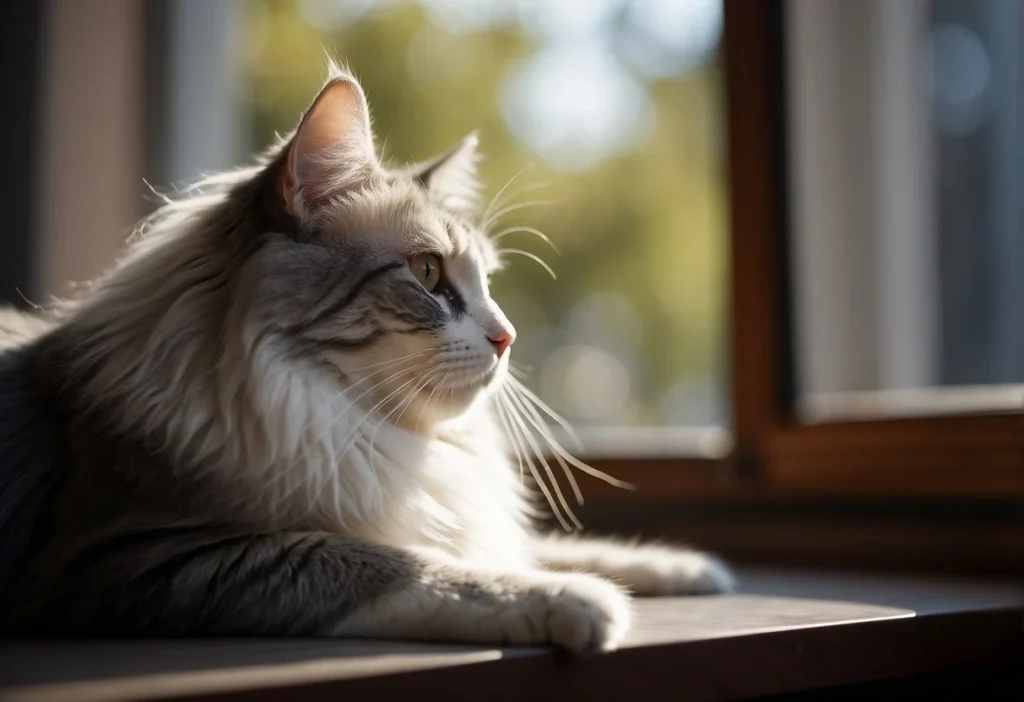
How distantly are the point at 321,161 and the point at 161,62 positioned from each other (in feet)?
6.34

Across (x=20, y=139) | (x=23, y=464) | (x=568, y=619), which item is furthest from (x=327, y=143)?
(x=20, y=139)

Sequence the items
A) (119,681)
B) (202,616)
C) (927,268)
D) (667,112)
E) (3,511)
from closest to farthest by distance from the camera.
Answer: (119,681) → (202,616) → (3,511) → (927,268) → (667,112)

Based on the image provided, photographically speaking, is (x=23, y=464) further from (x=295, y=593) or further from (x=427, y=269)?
(x=427, y=269)

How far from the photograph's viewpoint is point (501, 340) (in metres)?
1.23

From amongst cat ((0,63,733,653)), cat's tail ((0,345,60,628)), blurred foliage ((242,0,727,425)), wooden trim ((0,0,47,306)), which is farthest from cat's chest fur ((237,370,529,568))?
wooden trim ((0,0,47,306))

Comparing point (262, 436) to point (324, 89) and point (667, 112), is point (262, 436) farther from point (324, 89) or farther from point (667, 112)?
point (667, 112)

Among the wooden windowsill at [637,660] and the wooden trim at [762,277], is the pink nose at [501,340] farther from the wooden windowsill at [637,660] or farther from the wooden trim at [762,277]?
the wooden trim at [762,277]

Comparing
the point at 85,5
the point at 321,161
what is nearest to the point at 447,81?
the point at 85,5

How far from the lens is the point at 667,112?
2.24 meters

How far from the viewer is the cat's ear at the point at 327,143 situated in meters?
1.15

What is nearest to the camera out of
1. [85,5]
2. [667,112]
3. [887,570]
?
[887,570]

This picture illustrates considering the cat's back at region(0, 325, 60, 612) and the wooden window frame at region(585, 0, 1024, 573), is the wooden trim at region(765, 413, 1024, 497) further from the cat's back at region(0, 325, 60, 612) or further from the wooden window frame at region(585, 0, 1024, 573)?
the cat's back at region(0, 325, 60, 612)

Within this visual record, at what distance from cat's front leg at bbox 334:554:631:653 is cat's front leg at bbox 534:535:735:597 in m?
0.34

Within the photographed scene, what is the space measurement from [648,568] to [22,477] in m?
0.76
